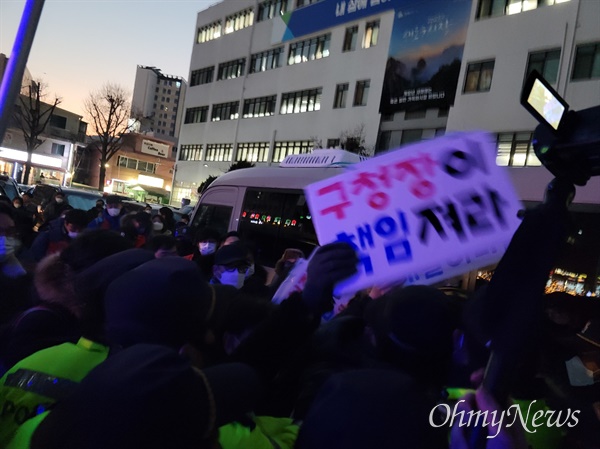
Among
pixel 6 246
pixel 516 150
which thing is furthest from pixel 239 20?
pixel 6 246

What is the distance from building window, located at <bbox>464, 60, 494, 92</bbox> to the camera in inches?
790

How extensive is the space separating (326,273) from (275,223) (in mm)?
5625

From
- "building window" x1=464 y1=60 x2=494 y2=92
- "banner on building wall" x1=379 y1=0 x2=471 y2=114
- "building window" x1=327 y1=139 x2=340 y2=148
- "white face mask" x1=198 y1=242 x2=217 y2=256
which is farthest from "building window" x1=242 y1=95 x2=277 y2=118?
"white face mask" x1=198 y1=242 x2=217 y2=256

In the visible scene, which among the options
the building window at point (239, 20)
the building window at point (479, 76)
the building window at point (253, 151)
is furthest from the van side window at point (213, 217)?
the building window at point (239, 20)

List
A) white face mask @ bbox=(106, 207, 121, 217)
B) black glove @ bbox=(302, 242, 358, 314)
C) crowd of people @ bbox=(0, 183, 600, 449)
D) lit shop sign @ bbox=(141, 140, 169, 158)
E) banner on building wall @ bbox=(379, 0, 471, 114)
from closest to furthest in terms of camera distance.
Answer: crowd of people @ bbox=(0, 183, 600, 449) < black glove @ bbox=(302, 242, 358, 314) < white face mask @ bbox=(106, 207, 121, 217) < banner on building wall @ bbox=(379, 0, 471, 114) < lit shop sign @ bbox=(141, 140, 169, 158)

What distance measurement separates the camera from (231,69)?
36938 millimetres

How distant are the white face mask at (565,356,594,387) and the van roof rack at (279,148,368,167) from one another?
4.85m

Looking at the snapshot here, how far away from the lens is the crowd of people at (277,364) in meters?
1.12

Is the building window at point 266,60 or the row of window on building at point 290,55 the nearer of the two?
the row of window on building at point 290,55

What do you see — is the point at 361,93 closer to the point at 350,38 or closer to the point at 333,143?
the point at 333,143

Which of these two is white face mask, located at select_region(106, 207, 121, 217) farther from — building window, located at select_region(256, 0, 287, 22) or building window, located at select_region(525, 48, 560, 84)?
building window, located at select_region(256, 0, 287, 22)

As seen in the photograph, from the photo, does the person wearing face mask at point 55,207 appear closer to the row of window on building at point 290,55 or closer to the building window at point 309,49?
the row of window on building at point 290,55

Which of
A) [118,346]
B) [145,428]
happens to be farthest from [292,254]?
[145,428]

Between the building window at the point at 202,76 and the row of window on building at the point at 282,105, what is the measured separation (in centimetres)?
214
